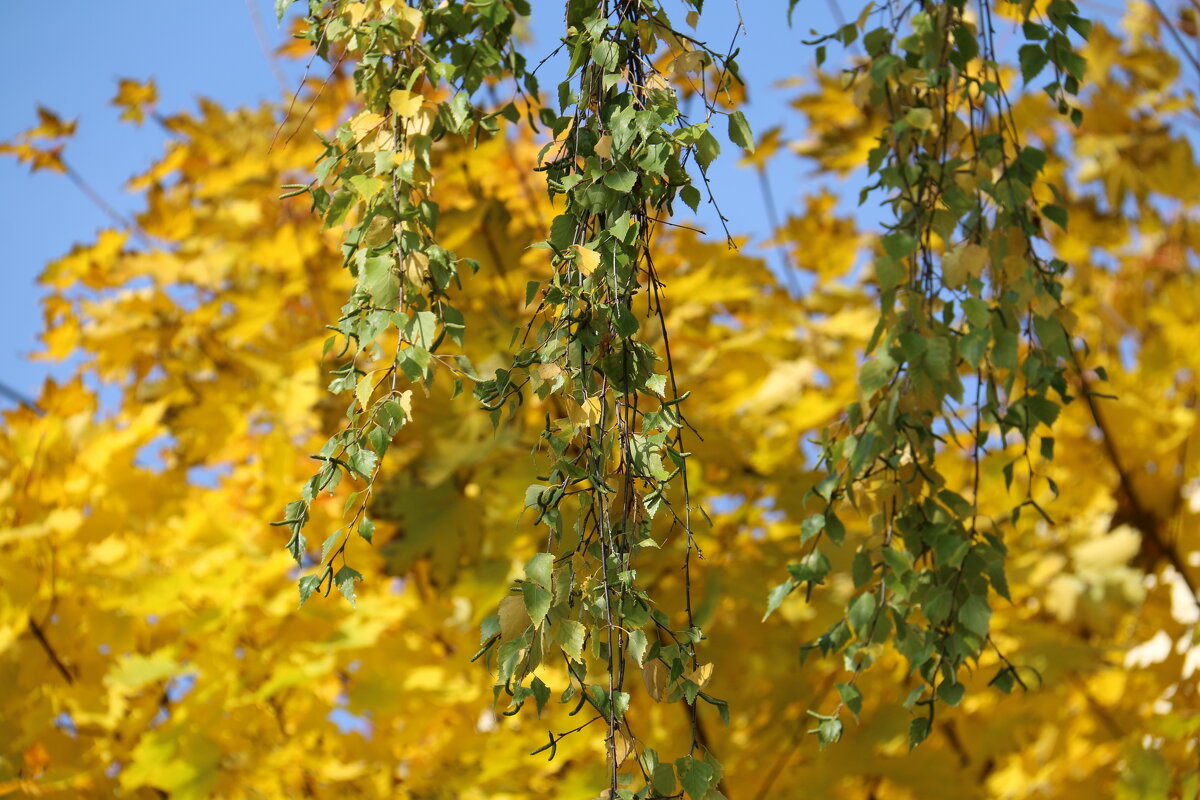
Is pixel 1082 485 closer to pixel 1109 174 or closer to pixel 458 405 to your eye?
pixel 1109 174

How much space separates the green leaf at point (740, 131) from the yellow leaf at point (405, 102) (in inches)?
11.1

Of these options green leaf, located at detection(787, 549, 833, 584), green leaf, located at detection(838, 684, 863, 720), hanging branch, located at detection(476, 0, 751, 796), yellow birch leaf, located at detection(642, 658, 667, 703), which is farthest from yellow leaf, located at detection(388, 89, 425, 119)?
green leaf, located at detection(838, 684, 863, 720)

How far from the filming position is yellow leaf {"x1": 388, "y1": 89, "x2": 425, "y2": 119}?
3.17 feet

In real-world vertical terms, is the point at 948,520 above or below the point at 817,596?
below

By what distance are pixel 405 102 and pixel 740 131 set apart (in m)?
0.30

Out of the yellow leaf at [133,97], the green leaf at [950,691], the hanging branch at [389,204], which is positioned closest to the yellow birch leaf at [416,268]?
the hanging branch at [389,204]

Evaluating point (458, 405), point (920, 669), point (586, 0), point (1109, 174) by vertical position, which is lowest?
point (920, 669)

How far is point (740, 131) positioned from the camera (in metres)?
1.01

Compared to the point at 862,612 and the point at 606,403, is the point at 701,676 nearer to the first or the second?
the point at 606,403

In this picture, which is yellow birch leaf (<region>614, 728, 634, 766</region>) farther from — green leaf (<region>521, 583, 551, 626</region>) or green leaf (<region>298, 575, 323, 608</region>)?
green leaf (<region>298, 575, 323, 608</region>)

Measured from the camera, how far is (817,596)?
6.14ft

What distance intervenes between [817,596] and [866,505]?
60cm

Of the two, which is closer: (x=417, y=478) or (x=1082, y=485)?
(x=417, y=478)

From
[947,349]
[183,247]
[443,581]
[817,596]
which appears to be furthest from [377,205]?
[183,247]
